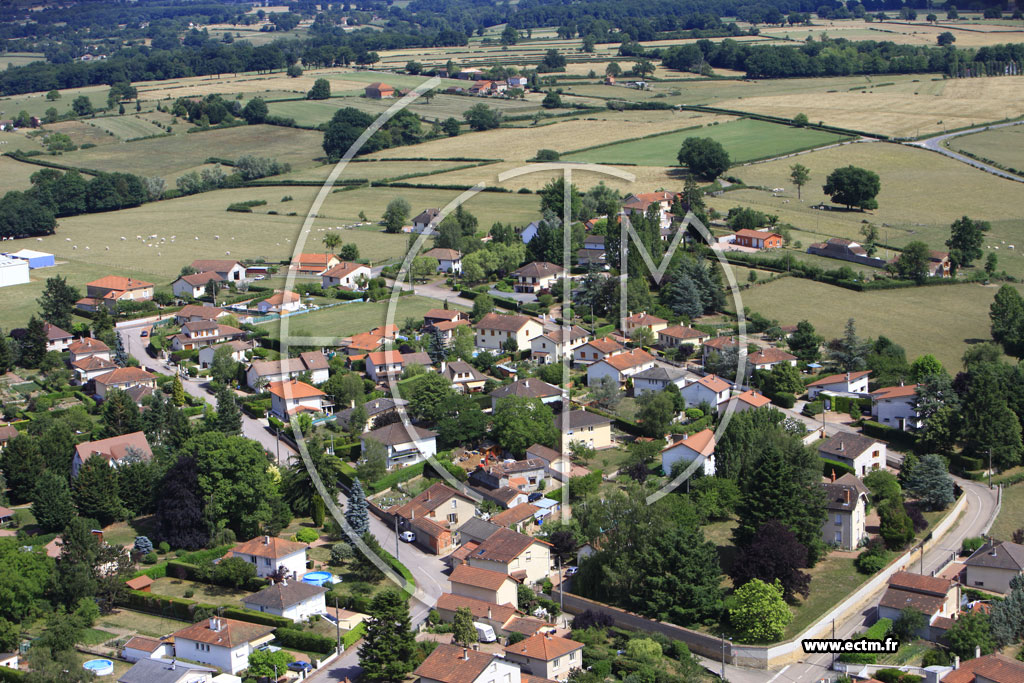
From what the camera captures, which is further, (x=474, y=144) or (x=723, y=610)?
(x=474, y=144)

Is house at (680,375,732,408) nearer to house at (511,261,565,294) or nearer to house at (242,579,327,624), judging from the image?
house at (511,261,565,294)

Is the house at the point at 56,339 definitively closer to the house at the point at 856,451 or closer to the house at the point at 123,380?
the house at the point at 123,380

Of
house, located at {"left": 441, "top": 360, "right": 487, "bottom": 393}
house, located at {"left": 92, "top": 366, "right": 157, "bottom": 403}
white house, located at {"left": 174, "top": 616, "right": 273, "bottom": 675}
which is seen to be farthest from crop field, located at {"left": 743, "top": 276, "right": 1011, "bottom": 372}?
white house, located at {"left": 174, "top": 616, "right": 273, "bottom": 675}

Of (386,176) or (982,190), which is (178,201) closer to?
(386,176)

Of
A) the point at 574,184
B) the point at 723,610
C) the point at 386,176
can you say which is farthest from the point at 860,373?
the point at 386,176

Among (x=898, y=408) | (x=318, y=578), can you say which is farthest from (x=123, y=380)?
(x=898, y=408)
